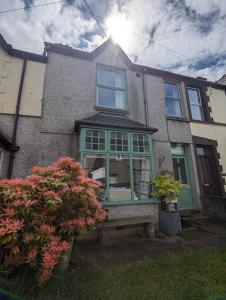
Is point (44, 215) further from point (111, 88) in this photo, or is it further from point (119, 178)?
point (111, 88)

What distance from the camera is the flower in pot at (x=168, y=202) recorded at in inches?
212

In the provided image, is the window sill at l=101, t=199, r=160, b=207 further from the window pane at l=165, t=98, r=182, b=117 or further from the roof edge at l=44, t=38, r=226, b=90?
the roof edge at l=44, t=38, r=226, b=90

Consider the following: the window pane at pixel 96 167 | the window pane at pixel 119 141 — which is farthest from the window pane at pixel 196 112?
the window pane at pixel 96 167

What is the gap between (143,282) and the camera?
2844 millimetres

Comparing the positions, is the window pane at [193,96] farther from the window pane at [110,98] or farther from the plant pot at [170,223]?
the plant pot at [170,223]

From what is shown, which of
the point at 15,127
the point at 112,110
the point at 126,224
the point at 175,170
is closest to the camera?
the point at 126,224

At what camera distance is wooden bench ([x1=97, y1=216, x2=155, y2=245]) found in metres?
4.72

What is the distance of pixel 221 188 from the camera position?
785 cm

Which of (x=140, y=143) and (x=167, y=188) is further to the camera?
(x=140, y=143)

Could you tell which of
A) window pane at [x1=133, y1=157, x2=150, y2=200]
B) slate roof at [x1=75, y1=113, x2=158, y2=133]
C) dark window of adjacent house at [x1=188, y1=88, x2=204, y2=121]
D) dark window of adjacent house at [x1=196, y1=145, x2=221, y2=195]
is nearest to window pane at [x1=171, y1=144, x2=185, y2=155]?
dark window of adjacent house at [x1=196, y1=145, x2=221, y2=195]

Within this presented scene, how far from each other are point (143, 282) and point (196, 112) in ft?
A: 28.9

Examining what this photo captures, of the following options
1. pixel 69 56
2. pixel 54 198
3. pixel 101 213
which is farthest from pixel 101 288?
pixel 69 56

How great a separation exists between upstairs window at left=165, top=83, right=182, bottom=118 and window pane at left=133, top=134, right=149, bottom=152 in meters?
2.91

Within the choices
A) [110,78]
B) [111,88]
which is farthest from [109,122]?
[110,78]
